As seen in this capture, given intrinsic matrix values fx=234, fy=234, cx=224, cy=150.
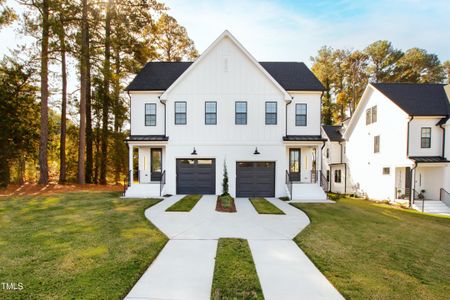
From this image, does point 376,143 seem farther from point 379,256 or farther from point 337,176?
point 379,256

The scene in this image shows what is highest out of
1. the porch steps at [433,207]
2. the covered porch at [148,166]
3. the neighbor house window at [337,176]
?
the covered porch at [148,166]

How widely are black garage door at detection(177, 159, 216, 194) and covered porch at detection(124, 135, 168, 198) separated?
1106 mm

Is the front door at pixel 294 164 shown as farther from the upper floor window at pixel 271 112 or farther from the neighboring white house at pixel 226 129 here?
the upper floor window at pixel 271 112

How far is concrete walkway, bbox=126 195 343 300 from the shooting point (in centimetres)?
389

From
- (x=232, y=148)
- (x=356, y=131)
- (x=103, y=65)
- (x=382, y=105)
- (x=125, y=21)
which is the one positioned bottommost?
(x=232, y=148)

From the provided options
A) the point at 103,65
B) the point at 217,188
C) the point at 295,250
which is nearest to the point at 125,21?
the point at 103,65

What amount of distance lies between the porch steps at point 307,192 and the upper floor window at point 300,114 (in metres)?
3.90

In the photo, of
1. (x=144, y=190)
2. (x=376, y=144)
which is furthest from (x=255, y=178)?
(x=376, y=144)

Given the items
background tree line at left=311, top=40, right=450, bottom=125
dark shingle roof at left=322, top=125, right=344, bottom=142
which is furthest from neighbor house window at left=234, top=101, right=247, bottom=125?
background tree line at left=311, top=40, right=450, bottom=125

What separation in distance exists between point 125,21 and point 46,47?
231 inches

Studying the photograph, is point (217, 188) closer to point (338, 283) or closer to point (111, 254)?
point (111, 254)

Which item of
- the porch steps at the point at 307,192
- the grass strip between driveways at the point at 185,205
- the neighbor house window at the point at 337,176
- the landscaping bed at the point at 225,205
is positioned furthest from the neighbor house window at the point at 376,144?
the grass strip between driveways at the point at 185,205

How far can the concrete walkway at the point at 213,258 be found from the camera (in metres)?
3.89

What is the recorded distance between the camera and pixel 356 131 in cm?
2138
